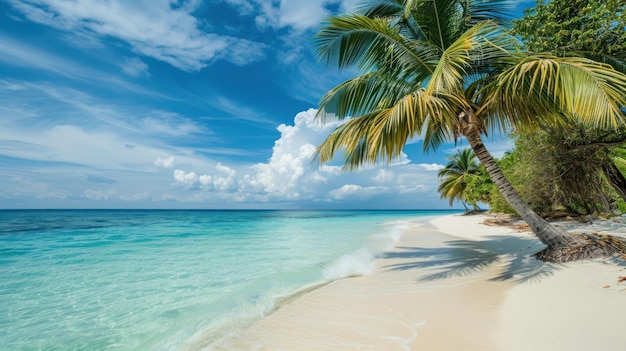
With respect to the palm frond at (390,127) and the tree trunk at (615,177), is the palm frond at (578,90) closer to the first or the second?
the palm frond at (390,127)

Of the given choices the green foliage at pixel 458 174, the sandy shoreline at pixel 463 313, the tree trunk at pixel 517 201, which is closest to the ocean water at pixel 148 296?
the sandy shoreline at pixel 463 313

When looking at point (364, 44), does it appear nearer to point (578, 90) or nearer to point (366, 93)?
point (366, 93)

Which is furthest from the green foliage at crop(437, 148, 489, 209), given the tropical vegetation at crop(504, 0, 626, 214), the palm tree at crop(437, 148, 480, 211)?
the tropical vegetation at crop(504, 0, 626, 214)

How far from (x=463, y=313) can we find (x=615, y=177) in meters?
8.94

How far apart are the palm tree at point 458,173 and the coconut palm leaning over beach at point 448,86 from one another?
26790 mm

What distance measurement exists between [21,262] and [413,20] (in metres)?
13.3

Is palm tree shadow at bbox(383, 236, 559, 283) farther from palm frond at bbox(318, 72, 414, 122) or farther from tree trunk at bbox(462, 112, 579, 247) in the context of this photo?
palm frond at bbox(318, 72, 414, 122)

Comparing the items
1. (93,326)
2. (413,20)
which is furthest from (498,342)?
(413,20)

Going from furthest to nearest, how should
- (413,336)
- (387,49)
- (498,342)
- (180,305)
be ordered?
(387,49) → (180,305) → (413,336) → (498,342)

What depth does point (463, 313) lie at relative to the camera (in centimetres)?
340

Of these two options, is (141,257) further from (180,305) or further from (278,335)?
(278,335)

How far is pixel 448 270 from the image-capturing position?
5566mm

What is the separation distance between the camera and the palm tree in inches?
1215

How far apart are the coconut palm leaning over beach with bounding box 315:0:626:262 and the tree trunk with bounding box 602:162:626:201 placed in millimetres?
4165
